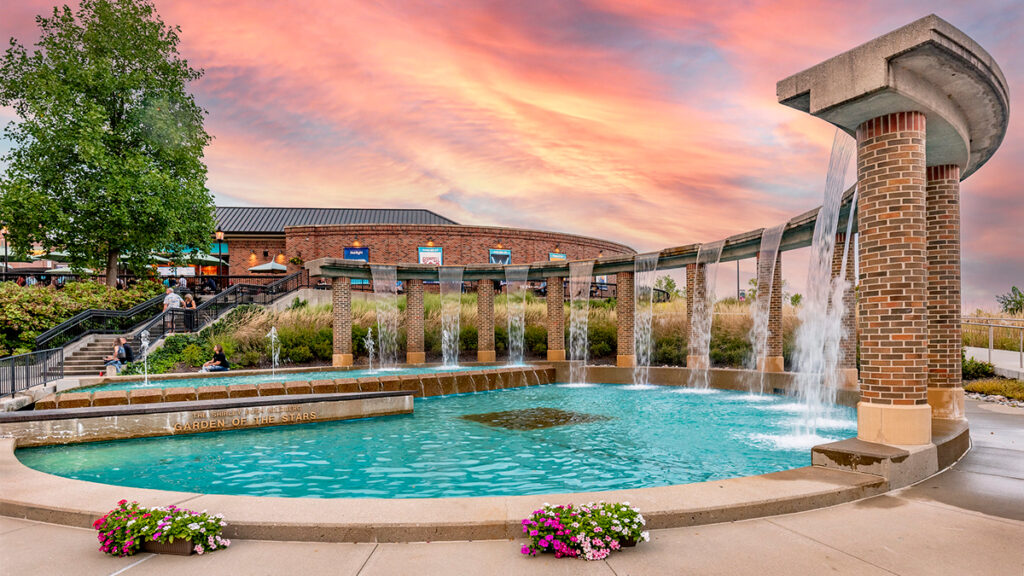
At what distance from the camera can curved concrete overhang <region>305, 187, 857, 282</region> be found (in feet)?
55.3

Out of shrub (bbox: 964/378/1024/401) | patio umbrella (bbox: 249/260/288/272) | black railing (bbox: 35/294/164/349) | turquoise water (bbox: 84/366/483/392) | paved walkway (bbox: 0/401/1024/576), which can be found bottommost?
turquoise water (bbox: 84/366/483/392)

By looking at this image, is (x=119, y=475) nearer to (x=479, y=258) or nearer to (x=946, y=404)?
(x=946, y=404)

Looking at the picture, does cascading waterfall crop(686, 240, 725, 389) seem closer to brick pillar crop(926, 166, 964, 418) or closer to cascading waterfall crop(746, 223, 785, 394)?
cascading waterfall crop(746, 223, 785, 394)

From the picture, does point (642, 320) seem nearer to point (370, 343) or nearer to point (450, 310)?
point (450, 310)

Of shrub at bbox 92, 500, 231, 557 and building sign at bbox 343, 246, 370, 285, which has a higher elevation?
building sign at bbox 343, 246, 370, 285

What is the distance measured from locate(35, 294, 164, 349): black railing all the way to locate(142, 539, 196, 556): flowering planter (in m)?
19.6

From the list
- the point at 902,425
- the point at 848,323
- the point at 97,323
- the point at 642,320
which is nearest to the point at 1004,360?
the point at 848,323

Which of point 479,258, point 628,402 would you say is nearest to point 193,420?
point 628,402

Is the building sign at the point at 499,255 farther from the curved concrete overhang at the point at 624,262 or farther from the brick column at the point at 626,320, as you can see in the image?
the brick column at the point at 626,320

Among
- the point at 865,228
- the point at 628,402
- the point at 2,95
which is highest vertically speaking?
the point at 2,95

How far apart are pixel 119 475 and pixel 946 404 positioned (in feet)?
44.0

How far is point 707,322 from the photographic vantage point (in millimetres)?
21484

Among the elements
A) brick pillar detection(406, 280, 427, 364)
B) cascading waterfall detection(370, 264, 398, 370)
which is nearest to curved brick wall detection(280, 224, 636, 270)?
cascading waterfall detection(370, 264, 398, 370)

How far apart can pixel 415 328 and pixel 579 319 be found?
27.3ft
